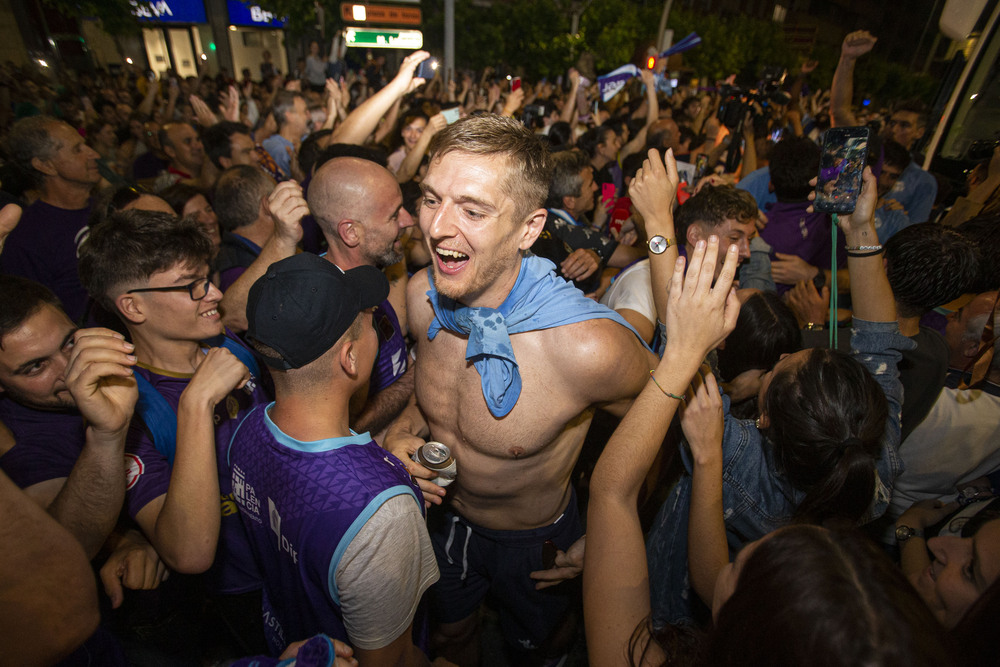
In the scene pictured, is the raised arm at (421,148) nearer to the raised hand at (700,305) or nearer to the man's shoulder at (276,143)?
the man's shoulder at (276,143)

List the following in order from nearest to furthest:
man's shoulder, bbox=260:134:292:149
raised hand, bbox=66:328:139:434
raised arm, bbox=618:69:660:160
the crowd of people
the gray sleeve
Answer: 1. the crowd of people
2. the gray sleeve
3. raised hand, bbox=66:328:139:434
4. man's shoulder, bbox=260:134:292:149
5. raised arm, bbox=618:69:660:160

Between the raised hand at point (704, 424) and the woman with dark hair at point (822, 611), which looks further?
the raised hand at point (704, 424)

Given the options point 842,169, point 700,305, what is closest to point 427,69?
point 842,169

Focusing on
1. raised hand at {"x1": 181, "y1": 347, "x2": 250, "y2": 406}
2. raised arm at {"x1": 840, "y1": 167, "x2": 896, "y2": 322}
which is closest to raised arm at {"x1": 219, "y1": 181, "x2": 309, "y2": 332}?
raised hand at {"x1": 181, "y1": 347, "x2": 250, "y2": 406}

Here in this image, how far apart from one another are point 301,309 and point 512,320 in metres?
0.87

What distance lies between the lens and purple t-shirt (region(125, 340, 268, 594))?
191 centimetres

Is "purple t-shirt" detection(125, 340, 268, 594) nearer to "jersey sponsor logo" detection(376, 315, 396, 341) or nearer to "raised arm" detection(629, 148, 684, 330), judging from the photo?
"jersey sponsor logo" detection(376, 315, 396, 341)

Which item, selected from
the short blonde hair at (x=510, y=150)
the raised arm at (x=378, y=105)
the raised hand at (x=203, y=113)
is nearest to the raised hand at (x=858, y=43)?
the raised arm at (x=378, y=105)

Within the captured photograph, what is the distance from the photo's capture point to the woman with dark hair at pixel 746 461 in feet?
4.90

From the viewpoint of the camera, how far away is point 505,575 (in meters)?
2.53

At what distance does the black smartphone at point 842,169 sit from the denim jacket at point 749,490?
0.56 metres

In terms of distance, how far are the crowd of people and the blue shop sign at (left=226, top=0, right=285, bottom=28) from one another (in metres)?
28.4

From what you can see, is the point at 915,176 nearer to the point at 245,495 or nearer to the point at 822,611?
the point at 822,611

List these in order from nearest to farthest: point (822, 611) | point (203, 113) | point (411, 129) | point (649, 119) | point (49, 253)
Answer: point (822, 611) < point (49, 253) < point (411, 129) < point (203, 113) < point (649, 119)
